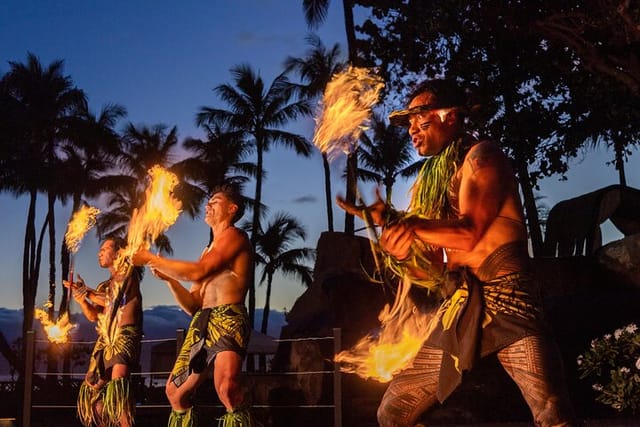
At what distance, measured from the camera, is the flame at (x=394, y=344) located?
3533 mm

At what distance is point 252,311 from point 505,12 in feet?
86.1

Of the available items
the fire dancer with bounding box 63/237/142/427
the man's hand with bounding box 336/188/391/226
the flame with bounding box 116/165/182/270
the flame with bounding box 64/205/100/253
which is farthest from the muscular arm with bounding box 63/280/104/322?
the man's hand with bounding box 336/188/391/226

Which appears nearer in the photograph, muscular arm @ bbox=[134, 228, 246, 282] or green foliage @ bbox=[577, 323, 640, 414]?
muscular arm @ bbox=[134, 228, 246, 282]

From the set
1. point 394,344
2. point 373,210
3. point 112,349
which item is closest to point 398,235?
point 373,210

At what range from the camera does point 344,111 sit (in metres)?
3.62

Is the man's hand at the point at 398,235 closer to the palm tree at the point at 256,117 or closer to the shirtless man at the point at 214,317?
the shirtless man at the point at 214,317

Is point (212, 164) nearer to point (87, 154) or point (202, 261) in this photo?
point (87, 154)

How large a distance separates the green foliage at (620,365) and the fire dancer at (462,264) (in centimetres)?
498

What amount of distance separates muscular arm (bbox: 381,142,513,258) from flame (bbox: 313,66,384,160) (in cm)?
63

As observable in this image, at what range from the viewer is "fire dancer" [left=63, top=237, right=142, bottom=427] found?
7.05 meters

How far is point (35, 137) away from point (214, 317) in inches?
1265

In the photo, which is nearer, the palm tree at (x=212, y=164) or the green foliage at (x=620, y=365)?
the green foliage at (x=620, y=365)

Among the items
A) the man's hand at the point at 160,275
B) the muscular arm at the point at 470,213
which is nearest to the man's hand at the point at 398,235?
the muscular arm at the point at 470,213

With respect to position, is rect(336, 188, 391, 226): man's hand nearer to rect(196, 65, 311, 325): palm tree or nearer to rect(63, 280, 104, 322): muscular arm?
rect(63, 280, 104, 322): muscular arm
